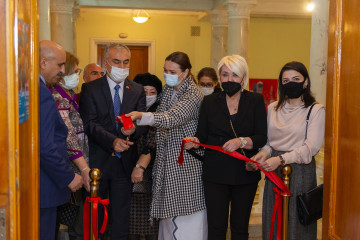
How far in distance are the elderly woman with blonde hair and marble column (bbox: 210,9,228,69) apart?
811cm

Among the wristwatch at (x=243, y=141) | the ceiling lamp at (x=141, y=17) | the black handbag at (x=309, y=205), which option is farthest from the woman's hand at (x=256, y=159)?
the ceiling lamp at (x=141, y=17)

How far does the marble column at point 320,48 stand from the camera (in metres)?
5.57

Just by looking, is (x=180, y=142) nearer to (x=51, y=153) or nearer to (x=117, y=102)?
(x=117, y=102)

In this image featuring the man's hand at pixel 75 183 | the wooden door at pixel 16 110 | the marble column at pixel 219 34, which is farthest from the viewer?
the marble column at pixel 219 34

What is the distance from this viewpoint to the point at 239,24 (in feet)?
31.3

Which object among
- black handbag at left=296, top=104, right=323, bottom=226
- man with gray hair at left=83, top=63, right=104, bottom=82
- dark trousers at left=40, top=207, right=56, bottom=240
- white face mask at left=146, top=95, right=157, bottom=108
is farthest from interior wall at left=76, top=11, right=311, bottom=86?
dark trousers at left=40, top=207, right=56, bottom=240

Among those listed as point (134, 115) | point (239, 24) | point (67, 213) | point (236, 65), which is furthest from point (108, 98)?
point (239, 24)

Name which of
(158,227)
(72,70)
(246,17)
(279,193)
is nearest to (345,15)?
(279,193)

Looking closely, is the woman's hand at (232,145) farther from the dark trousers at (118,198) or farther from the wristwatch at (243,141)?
the dark trousers at (118,198)

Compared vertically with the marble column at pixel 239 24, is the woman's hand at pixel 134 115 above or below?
below

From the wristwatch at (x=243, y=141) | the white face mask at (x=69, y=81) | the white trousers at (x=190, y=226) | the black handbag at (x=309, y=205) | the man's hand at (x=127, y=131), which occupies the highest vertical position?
the white face mask at (x=69, y=81)

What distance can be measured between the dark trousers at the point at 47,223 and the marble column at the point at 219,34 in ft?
29.7

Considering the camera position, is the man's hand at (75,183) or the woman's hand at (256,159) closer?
the man's hand at (75,183)

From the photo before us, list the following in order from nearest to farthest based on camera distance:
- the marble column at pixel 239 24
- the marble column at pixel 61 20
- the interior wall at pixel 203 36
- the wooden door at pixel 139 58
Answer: the marble column at pixel 61 20 < the marble column at pixel 239 24 < the interior wall at pixel 203 36 < the wooden door at pixel 139 58
